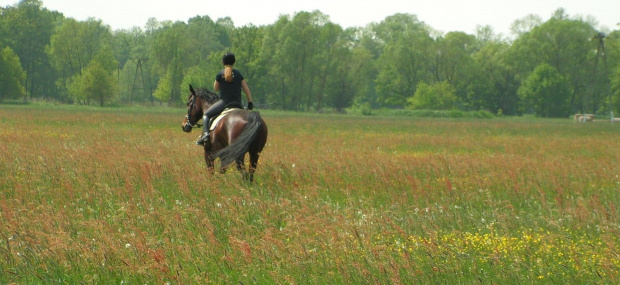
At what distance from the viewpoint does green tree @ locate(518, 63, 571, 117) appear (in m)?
103

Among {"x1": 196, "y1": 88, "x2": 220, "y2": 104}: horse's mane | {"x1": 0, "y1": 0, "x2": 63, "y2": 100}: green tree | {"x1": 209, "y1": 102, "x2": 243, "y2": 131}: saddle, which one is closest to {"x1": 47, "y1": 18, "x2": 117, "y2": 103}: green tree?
{"x1": 0, "y1": 0, "x2": 63, "y2": 100}: green tree

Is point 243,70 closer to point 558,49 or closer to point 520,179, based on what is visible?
point 558,49

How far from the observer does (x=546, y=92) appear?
103375 mm

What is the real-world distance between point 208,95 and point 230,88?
1100 millimetres

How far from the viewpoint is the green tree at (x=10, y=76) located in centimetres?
9356

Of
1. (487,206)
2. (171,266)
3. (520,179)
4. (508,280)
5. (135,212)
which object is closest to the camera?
(508,280)

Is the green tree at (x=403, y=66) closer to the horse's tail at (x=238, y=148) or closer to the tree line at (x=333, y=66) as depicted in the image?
the tree line at (x=333, y=66)

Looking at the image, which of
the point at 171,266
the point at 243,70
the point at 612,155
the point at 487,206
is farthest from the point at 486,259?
the point at 243,70

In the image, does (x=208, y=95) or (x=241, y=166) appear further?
(x=208, y=95)

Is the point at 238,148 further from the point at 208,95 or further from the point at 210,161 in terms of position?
the point at 208,95

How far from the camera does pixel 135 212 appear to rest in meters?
8.44

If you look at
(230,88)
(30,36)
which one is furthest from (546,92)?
(230,88)

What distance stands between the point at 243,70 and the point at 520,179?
9368 centimetres

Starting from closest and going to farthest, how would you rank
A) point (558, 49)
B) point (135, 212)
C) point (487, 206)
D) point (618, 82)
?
point (135, 212) → point (487, 206) → point (618, 82) → point (558, 49)
